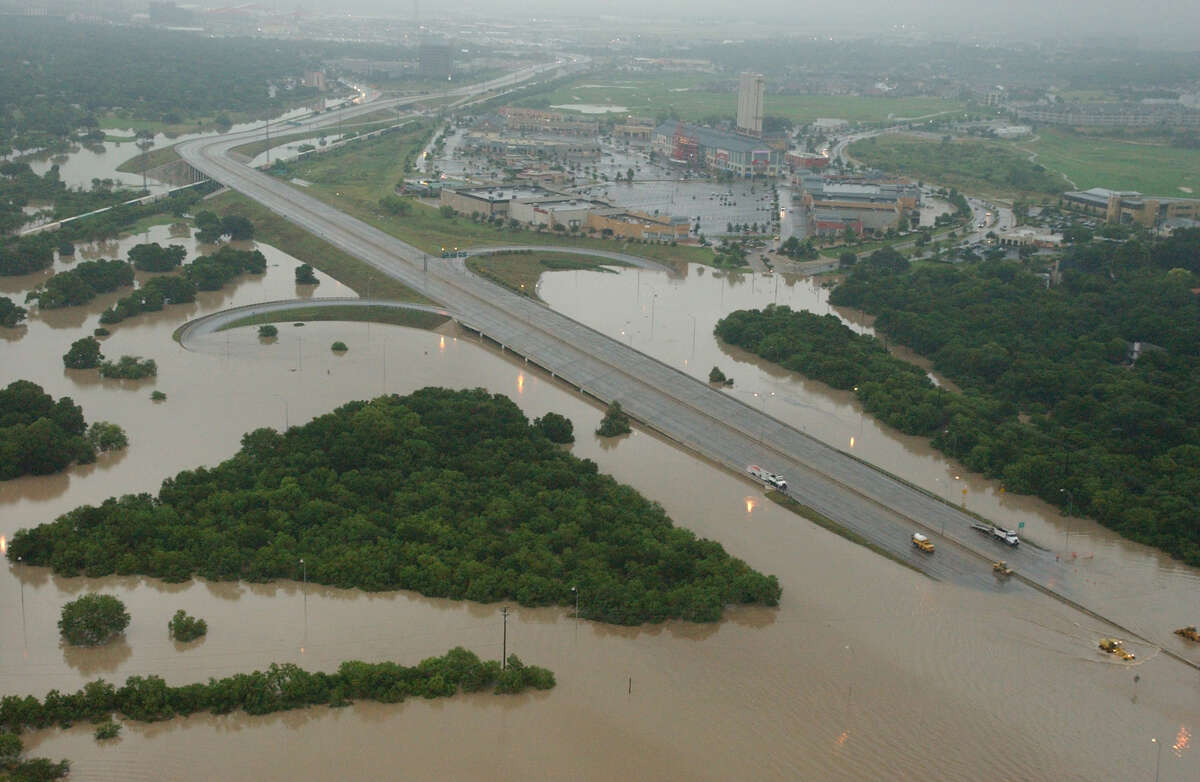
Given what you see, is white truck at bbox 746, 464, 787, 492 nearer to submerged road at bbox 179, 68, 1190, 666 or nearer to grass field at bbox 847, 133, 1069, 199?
submerged road at bbox 179, 68, 1190, 666

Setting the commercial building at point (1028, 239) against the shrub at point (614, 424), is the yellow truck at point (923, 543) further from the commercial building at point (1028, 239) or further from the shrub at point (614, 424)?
the commercial building at point (1028, 239)

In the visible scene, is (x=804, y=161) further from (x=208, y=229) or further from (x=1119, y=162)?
(x=208, y=229)

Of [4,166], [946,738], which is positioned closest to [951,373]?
[946,738]

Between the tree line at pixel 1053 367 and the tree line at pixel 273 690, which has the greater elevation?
the tree line at pixel 1053 367

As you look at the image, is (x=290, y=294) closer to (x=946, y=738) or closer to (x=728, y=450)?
(x=728, y=450)

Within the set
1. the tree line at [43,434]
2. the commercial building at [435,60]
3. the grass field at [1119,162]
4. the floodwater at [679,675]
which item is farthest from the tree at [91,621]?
the commercial building at [435,60]

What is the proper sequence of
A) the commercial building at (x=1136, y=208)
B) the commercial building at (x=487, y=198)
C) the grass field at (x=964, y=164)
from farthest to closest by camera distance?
1. the grass field at (x=964, y=164)
2. the commercial building at (x=1136, y=208)
3. the commercial building at (x=487, y=198)

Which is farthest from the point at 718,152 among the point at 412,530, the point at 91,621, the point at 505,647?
the point at 91,621
